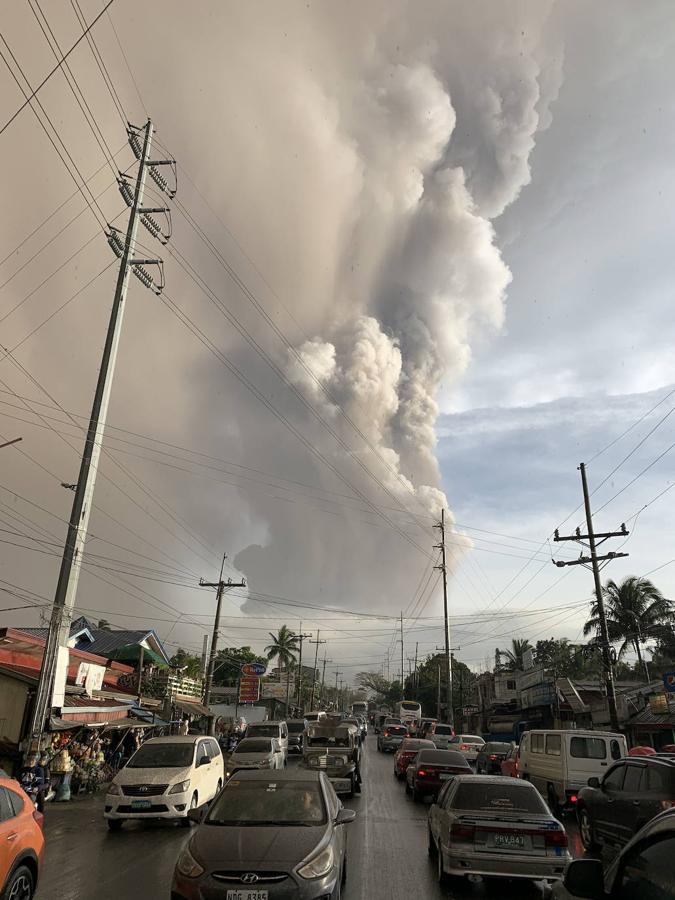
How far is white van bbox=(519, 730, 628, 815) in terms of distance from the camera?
588 inches

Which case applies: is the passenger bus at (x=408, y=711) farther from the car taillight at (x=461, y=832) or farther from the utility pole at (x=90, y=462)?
the car taillight at (x=461, y=832)

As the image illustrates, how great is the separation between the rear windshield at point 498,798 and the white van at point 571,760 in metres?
7.36

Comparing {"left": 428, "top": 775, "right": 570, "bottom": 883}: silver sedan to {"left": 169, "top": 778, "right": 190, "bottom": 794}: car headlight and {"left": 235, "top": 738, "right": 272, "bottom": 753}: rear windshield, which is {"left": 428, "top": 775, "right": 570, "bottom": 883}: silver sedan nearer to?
{"left": 169, "top": 778, "right": 190, "bottom": 794}: car headlight

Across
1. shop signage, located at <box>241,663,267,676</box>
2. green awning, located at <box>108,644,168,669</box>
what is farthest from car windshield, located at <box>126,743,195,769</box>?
shop signage, located at <box>241,663,267,676</box>

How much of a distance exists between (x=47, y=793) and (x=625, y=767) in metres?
15.3

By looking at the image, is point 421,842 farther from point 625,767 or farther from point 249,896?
point 249,896

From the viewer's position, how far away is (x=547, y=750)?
1630cm

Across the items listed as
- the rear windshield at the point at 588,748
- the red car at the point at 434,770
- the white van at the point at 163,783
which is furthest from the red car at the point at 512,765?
the white van at the point at 163,783

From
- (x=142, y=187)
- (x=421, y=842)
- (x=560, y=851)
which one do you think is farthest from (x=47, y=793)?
(x=142, y=187)

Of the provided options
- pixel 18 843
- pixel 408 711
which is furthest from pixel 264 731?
pixel 408 711

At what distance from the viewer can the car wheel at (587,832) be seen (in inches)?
425

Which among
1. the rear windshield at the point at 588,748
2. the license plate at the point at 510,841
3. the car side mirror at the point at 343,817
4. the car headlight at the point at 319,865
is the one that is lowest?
the license plate at the point at 510,841

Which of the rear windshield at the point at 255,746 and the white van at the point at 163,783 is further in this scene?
the rear windshield at the point at 255,746

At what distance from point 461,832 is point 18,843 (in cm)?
529
